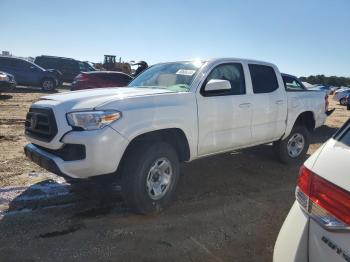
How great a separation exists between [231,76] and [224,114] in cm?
73

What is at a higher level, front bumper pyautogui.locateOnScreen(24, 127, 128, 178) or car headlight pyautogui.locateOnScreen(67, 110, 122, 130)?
car headlight pyautogui.locateOnScreen(67, 110, 122, 130)

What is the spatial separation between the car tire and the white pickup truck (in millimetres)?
15567

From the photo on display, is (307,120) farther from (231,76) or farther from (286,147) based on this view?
(231,76)

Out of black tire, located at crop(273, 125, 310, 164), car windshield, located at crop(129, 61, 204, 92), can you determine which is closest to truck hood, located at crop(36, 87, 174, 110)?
car windshield, located at crop(129, 61, 204, 92)

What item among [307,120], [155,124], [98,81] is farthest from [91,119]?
[98,81]

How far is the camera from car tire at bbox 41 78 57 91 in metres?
19.8

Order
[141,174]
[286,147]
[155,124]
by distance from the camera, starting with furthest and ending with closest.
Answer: [286,147] < [155,124] < [141,174]

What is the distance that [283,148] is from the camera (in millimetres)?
6520

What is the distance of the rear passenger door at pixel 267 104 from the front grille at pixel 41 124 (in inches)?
117

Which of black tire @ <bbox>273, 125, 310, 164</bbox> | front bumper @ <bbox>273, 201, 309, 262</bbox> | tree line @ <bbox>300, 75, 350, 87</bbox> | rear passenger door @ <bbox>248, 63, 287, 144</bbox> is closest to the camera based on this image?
front bumper @ <bbox>273, 201, 309, 262</bbox>

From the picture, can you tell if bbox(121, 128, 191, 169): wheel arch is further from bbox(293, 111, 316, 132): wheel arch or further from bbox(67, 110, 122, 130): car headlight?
bbox(293, 111, 316, 132): wheel arch

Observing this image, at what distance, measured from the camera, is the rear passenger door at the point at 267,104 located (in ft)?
18.2

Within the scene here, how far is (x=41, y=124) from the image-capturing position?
161 inches

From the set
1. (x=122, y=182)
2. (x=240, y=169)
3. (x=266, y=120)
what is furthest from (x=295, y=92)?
(x=122, y=182)
